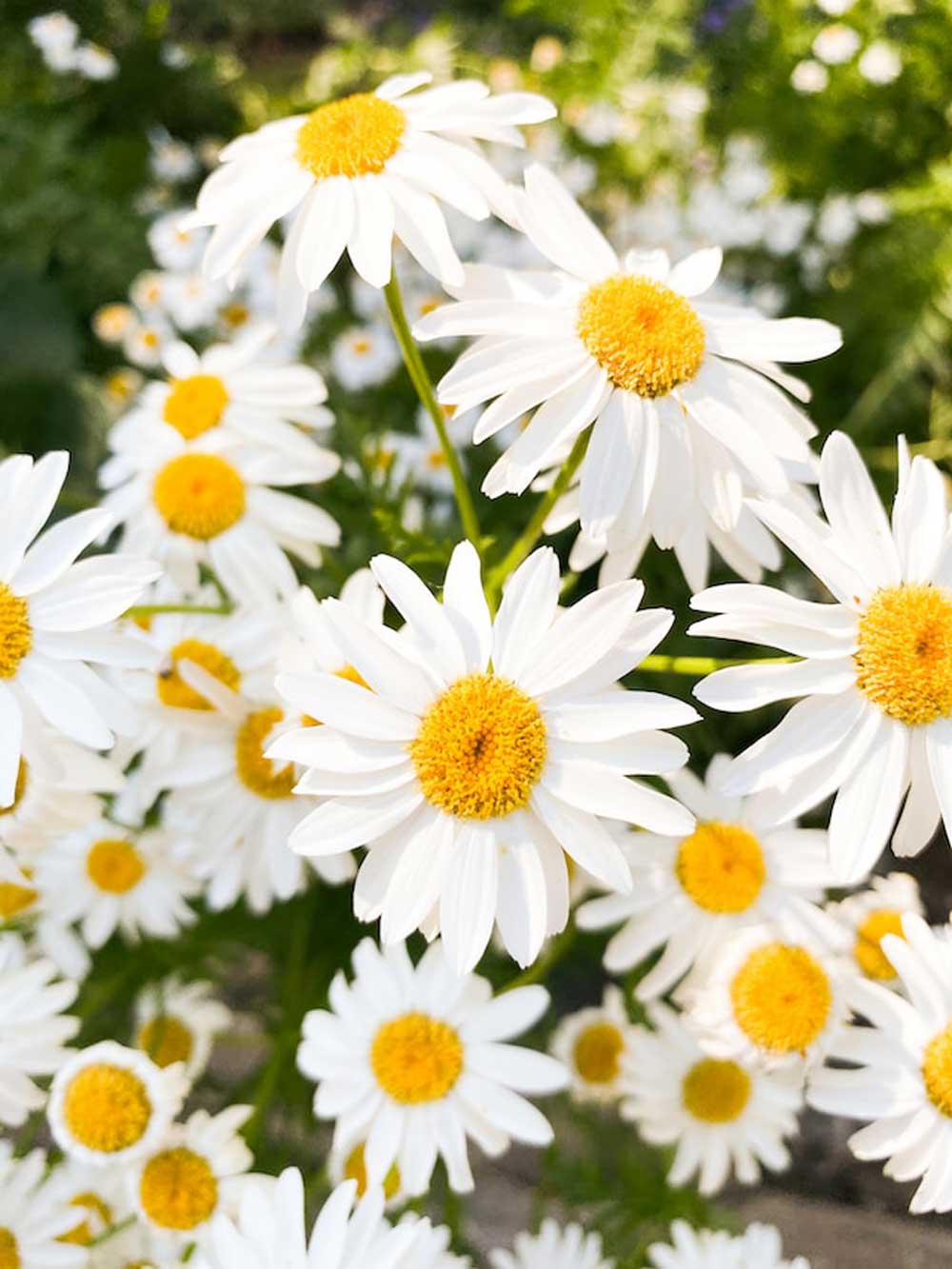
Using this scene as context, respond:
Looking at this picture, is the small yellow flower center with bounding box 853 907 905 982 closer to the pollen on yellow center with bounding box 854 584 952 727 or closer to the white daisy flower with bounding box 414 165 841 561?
the pollen on yellow center with bounding box 854 584 952 727

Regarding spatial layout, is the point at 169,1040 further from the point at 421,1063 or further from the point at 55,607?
the point at 55,607

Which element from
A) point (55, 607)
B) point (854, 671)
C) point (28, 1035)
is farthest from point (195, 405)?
point (854, 671)

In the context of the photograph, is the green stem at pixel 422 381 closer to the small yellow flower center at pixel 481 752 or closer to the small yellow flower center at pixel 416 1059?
the small yellow flower center at pixel 481 752

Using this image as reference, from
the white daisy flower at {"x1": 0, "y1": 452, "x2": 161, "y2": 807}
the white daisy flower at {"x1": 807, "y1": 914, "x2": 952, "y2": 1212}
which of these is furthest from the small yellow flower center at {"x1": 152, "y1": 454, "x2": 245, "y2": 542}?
the white daisy flower at {"x1": 807, "y1": 914, "x2": 952, "y2": 1212}

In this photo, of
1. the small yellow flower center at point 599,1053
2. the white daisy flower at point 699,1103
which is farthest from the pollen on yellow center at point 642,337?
the small yellow flower center at point 599,1053

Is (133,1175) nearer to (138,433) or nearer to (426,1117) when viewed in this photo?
(426,1117)
